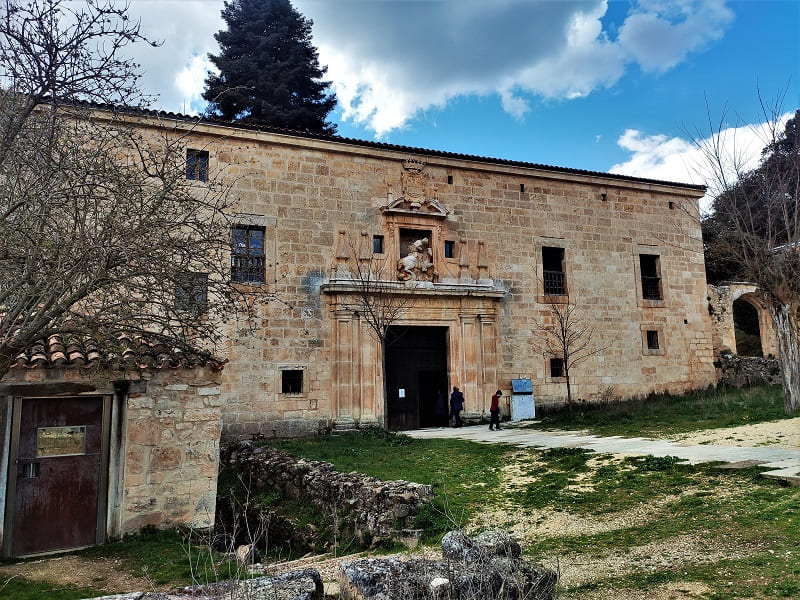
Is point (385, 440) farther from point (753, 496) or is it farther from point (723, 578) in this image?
point (723, 578)

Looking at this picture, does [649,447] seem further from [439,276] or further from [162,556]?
[439,276]

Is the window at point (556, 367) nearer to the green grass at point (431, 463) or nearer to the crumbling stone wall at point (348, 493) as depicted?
the green grass at point (431, 463)

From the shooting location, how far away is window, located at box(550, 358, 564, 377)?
1772 cm

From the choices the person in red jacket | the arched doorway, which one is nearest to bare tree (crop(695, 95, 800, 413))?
the person in red jacket

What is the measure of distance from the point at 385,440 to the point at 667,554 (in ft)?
28.3

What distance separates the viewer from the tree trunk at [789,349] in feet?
39.2

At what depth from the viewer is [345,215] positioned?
1599cm

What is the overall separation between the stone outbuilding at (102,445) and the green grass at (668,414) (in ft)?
25.9

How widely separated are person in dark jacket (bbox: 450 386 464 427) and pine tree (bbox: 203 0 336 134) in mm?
16792

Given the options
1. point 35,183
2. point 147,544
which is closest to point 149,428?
point 147,544

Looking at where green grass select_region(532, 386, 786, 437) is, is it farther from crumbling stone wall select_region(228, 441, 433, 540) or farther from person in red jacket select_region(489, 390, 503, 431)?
crumbling stone wall select_region(228, 441, 433, 540)

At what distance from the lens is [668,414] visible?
44.4 ft

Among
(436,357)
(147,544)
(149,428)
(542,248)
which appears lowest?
(147,544)

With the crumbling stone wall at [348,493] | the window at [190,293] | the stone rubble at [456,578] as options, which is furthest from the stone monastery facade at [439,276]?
the stone rubble at [456,578]
